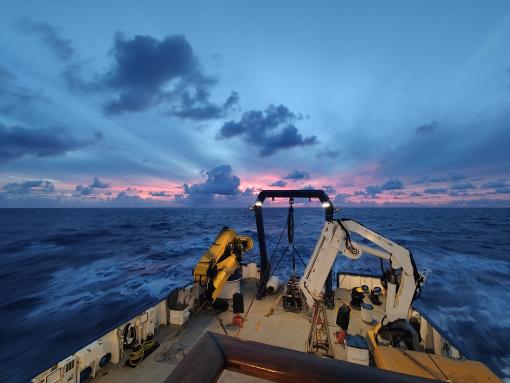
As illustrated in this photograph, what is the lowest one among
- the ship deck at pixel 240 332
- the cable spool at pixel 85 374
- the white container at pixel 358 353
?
the ship deck at pixel 240 332

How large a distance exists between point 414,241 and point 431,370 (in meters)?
43.4

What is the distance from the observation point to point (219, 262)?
43.0ft

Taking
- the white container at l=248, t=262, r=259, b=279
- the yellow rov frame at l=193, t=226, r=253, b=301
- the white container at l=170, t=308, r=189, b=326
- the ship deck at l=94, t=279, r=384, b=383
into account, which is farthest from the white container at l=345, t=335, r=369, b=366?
the white container at l=248, t=262, r=259, b=279

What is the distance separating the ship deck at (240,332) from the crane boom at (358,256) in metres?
1.78

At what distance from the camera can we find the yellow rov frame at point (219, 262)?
11.7 metres

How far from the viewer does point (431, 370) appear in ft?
21.5

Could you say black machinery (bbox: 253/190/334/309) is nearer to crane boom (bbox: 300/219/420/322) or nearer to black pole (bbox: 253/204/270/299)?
black pole (bbox: 253/204/270/299)

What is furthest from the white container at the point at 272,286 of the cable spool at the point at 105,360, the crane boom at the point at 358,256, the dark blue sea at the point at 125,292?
the dark blue sea at the point at 125,292

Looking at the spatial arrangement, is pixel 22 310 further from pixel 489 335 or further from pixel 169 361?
pixel 489 335

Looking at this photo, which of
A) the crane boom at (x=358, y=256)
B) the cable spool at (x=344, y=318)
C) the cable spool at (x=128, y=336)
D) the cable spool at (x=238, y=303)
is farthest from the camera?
the cable spool at (x=238, y=303)

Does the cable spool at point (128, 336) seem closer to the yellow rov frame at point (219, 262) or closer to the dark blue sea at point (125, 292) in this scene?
the yellow rov frame at point (219, 262)

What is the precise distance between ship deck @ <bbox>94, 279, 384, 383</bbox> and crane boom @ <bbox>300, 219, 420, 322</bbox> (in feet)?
5.84

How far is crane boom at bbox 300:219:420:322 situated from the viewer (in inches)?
334

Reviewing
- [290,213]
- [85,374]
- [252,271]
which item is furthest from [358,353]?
[252,271]
